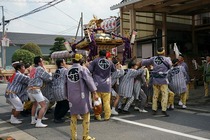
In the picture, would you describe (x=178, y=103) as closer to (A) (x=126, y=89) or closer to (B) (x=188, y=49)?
(A) (x=126, y=89)

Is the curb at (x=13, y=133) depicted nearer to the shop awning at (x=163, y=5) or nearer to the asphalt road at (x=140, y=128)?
the asphalt road at (x=140, y=128)

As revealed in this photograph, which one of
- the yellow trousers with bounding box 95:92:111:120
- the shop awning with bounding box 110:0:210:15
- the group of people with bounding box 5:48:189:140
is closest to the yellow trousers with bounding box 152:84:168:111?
the group of people with bounding box 5:48:189:140

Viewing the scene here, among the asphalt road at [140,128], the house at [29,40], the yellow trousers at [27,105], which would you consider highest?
the house at [29,40]

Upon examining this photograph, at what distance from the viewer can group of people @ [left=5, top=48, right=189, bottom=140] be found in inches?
215

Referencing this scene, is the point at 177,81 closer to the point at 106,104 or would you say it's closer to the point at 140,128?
the point at 106,104

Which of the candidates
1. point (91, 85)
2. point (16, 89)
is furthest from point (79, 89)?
point (16, 89)

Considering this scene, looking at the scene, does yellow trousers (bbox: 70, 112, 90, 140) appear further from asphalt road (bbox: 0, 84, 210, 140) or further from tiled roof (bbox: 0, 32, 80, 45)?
tiled roof (bbox: 0, 32, 80, 45)

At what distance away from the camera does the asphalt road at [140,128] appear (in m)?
5.89

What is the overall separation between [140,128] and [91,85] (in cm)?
193

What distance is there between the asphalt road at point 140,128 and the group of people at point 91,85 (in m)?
0.32

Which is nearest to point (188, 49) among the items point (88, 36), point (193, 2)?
point (193, 2)

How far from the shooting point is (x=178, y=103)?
973 centimetres

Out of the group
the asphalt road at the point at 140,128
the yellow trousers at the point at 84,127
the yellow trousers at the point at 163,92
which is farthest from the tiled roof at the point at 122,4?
the yellow trousers at the point at 84,127

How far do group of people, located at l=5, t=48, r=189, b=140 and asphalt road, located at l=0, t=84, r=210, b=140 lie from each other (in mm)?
322
